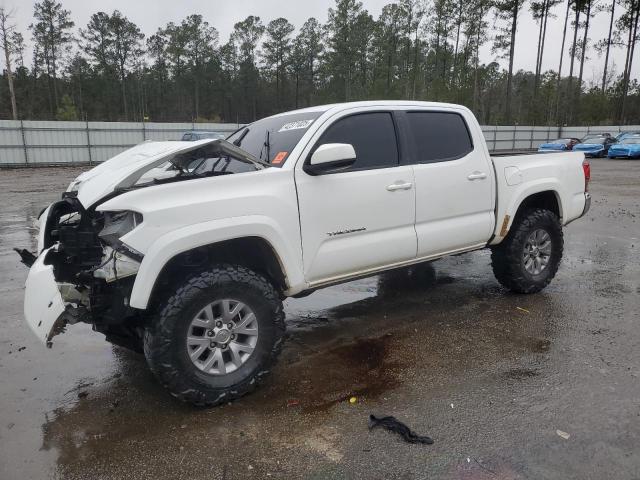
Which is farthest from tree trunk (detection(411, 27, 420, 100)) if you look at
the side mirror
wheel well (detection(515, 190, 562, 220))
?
the side mirror

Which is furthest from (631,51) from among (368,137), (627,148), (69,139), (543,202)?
(368,137)

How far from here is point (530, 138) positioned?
134 ft

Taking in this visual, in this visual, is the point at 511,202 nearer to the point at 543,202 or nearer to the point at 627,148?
the point at 543,202

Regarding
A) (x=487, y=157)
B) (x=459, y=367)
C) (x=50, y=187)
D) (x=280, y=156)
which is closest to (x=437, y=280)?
(x=487, y=157)

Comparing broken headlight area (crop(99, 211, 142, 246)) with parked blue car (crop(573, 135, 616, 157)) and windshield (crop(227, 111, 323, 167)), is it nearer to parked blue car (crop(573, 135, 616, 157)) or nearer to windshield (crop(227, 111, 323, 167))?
windshield (crop(227, 111, 323, 167))

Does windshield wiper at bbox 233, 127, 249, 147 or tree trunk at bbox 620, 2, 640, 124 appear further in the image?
tree trunk at bbox 620, 2, 640, 124

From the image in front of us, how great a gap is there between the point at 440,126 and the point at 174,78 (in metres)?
64.4

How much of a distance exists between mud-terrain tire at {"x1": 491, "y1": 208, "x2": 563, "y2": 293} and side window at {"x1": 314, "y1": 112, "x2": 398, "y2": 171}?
1854 mm

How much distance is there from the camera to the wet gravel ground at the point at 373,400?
2.77 meters

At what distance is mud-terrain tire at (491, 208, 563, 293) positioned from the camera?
17.3 feet

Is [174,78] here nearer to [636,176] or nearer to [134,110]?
[134,110]

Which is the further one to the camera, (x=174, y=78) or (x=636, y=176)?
(x=174, y=78)

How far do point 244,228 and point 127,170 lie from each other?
3.13 feet

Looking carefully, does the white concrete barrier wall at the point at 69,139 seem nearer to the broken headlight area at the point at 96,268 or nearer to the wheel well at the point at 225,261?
the broken headlight area at the point at 96,268
